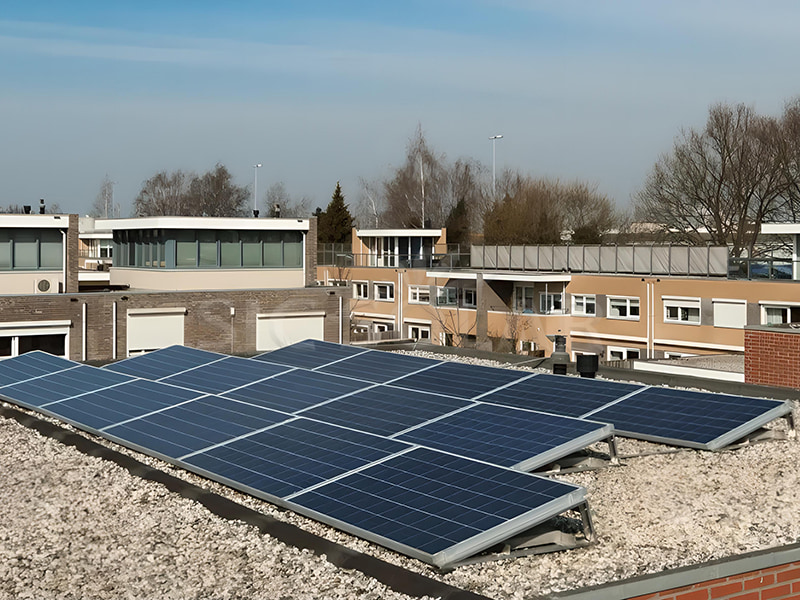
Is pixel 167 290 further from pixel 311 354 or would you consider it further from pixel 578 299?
pixel 578 299

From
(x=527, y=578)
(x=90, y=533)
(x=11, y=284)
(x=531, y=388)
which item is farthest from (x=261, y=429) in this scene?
(x=11, y=284)

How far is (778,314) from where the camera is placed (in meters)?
40.0

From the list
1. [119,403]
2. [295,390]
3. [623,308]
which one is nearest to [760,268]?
[623,308]

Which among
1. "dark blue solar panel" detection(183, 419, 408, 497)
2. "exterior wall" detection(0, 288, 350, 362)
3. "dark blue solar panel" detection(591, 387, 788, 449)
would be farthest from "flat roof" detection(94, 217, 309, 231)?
"dark blue solar panel" detection(591, 387, 788, 449)

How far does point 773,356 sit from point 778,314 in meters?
23.4

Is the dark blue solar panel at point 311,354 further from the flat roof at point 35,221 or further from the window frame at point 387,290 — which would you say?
the window frame at point 387,290

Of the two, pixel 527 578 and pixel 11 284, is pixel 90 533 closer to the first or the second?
pixel 527 578

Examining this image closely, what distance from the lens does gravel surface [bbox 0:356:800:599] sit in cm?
717

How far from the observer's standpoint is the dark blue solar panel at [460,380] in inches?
553

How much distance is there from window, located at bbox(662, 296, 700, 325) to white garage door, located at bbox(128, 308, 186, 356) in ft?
79.7

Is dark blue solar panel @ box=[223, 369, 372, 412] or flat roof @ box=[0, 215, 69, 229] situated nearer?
dark blue solar panel @ box=[223, 369, 372, 412]

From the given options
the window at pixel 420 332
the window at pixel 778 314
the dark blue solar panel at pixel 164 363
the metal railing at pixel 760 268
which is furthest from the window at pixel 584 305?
the dark blue solar panel at pixel 164 363

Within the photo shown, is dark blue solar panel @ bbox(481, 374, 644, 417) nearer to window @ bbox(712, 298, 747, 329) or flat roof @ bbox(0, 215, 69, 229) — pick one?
flat roof @ bbox(0, 215, 69, 229)

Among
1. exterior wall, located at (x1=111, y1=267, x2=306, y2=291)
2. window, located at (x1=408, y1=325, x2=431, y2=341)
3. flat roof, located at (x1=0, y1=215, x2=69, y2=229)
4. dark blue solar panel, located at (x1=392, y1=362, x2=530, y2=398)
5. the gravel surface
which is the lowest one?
window, located at (x1=408, y1=325, x2=431, y2=341)
